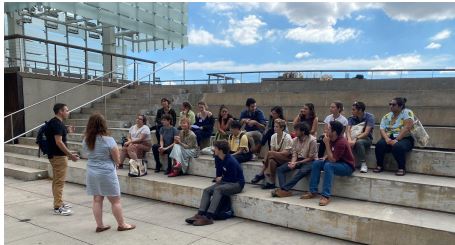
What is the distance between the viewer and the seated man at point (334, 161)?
17.3 feet

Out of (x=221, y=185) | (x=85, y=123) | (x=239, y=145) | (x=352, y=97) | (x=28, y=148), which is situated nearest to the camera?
(x=221, y=185)

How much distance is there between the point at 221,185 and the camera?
5.62 m

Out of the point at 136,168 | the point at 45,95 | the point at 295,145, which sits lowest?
the point at 136,168

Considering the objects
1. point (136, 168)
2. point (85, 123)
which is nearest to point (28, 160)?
point (85, 123)

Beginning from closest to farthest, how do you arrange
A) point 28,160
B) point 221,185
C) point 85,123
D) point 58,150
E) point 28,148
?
point 221,185 → point 58,150 → point 28,160 → point 28,148 → point 85,123

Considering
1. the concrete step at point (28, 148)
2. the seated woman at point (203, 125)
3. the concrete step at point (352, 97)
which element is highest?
the concrete step at point (352, 97)

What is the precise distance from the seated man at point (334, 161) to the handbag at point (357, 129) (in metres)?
0.83

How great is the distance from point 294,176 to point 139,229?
243 cm

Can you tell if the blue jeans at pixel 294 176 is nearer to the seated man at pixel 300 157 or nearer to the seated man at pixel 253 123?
the seated man at pixel 300 157

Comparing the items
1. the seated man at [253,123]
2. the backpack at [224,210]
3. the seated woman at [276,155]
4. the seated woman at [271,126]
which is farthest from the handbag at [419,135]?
the backpack at [224,210]

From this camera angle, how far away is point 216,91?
12.8 meters

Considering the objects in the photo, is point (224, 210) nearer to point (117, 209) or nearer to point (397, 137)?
point (117, 209)

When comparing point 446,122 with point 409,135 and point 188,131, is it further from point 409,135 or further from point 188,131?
point 188,131

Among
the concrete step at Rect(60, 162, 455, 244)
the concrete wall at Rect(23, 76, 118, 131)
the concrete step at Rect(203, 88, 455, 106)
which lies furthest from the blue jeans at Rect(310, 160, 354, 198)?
the concrete wall at Rect(23, 76, 118, 131)
